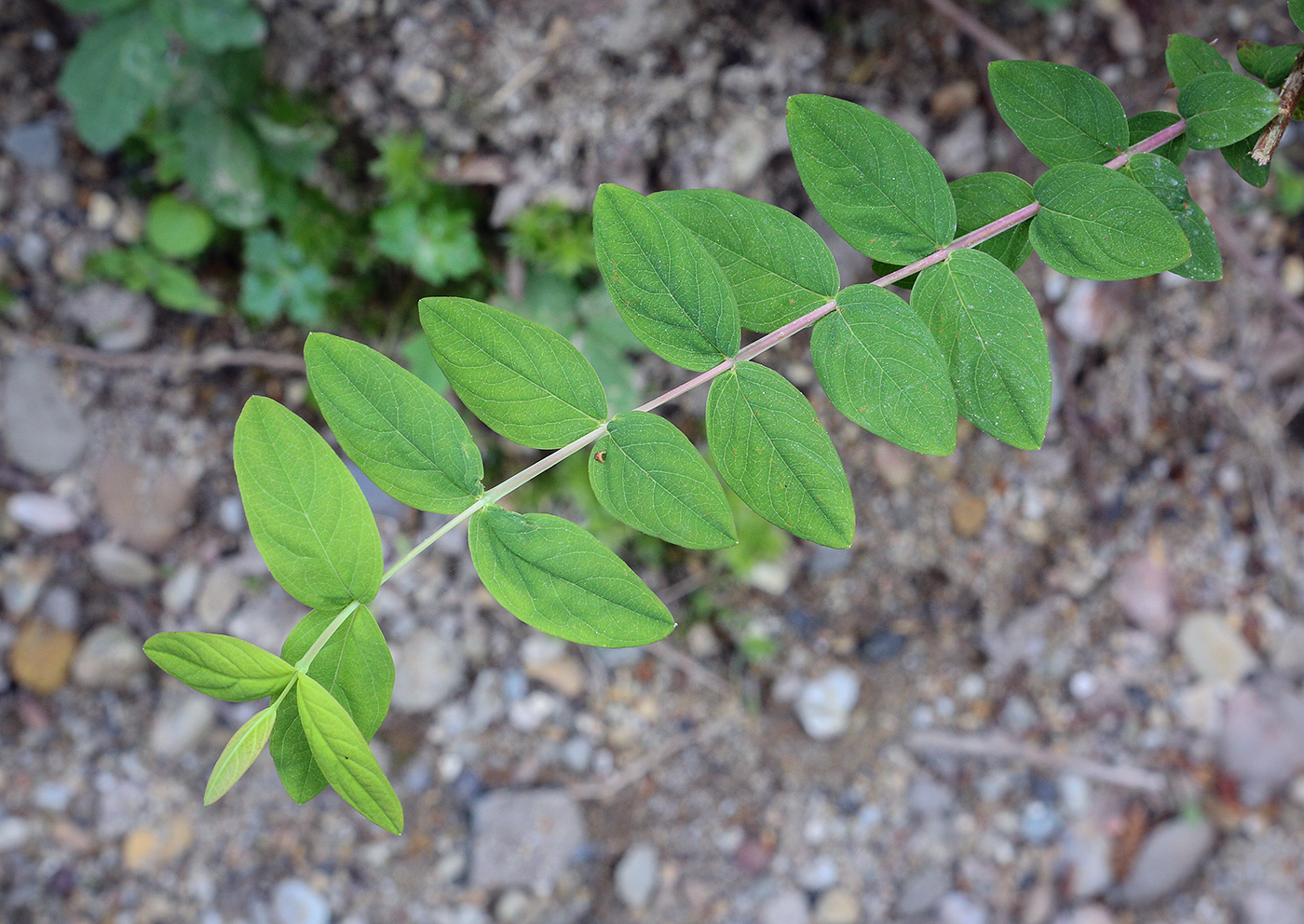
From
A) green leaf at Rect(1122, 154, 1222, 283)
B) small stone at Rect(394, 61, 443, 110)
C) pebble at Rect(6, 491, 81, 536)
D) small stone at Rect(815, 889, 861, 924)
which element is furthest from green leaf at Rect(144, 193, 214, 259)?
small stone at Rect(815, 889, 861, 924)

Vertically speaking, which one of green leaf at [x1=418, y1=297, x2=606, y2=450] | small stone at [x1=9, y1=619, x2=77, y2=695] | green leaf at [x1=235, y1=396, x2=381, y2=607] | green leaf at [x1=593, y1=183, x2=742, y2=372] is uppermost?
green leaf at [x1=593, y1=183, x2=742, y2=372]

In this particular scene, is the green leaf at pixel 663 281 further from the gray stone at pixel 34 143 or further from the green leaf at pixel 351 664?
the gray stone at pixel 34 143

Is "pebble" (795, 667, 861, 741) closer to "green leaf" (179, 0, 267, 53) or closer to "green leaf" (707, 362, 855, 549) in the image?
"green leaf" (707, 362, 855, 549)

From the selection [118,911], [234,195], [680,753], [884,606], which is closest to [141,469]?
[234,195]

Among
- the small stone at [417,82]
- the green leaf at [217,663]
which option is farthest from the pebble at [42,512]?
the green leaf at [217,663]

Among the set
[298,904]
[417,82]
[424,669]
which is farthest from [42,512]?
[417,82]

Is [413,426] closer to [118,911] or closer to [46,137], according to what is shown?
[46,137]
